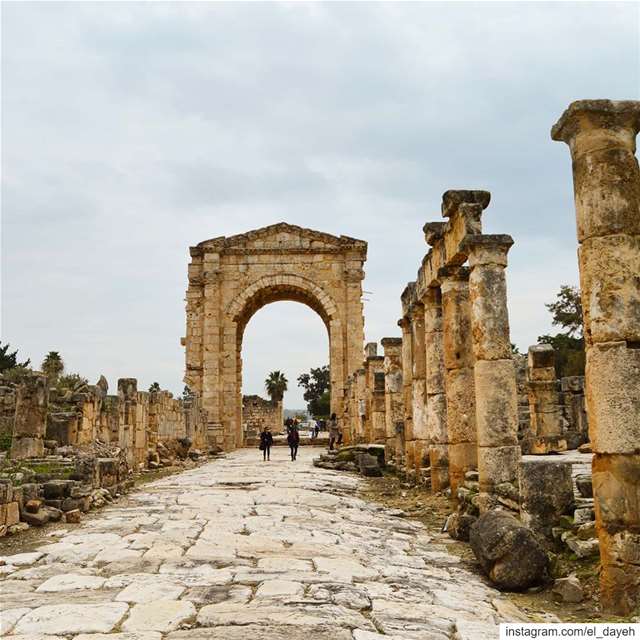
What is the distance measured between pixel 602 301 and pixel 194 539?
4817 mm

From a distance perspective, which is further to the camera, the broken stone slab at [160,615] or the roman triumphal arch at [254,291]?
the roman triumphal arch at [254,291]

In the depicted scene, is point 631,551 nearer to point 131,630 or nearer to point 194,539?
point 131,630

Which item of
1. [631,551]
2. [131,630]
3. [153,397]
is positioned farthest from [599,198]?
[153,397]

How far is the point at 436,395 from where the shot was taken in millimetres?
12672

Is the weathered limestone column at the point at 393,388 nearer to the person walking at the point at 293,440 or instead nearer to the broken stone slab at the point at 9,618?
the person walking at the point at 293,440

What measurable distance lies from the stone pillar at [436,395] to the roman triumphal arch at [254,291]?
17.8 meters

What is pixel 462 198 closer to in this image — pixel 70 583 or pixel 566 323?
pixel 70 583

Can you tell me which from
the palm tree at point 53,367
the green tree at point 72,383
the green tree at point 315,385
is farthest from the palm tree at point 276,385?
the green tree at point 72,383

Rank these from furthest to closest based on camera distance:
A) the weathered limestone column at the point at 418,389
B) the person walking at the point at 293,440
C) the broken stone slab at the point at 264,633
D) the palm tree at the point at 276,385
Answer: the palm tree at the point at 276,385
the person walking at the point at 293,440
the weathered limestone column at the point at 418,389
the broken stone slab at the point at 264,633

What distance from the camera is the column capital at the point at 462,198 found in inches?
398

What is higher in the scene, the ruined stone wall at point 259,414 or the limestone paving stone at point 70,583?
the ruined stone wall at point 259,414

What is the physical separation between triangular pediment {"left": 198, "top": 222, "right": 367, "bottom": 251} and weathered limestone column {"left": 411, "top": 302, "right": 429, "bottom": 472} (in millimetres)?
17198

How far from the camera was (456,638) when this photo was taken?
4535 mm

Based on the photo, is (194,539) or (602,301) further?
(194,539)
